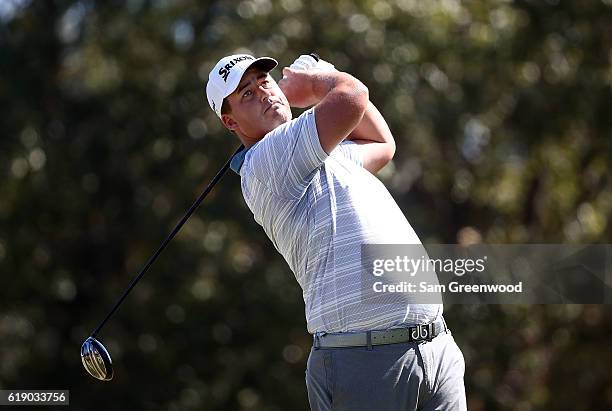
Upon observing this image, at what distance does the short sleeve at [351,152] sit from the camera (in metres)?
3.50

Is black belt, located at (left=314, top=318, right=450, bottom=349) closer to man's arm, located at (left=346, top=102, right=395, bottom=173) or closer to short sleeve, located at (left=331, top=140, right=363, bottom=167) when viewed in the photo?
short sleeve, located at (left=331, top=140, right=363, bottom=167)

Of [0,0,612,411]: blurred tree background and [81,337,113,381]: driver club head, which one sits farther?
[0,0,612,411]: blurred tree background

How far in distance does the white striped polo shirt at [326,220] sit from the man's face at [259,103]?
14 centimetres

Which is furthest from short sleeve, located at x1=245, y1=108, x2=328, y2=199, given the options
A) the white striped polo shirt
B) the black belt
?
the black belt

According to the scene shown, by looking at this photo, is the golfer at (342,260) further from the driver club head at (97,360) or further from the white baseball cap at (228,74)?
the driver club head at (97,360)

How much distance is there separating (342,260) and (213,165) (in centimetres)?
826

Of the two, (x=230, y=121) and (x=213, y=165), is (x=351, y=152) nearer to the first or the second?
(x=230, y=121)

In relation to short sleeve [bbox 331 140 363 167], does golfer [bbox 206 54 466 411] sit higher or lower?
lower

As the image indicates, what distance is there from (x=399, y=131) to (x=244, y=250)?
1.93m

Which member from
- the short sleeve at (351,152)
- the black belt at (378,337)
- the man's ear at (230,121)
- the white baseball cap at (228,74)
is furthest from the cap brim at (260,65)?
the black belt at (378,337)

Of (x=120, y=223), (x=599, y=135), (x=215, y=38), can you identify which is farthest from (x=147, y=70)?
(x=599, y=135)

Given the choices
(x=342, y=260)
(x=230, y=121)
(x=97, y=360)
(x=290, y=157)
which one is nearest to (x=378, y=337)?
(x=342, y=260)

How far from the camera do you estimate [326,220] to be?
326 centimetres

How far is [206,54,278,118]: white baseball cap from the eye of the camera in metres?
3.53
